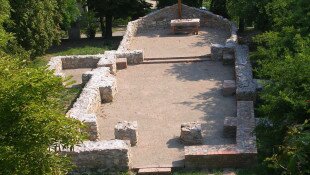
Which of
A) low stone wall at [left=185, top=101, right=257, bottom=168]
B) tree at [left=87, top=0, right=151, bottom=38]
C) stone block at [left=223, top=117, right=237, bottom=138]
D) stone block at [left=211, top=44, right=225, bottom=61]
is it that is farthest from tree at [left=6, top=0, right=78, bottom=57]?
low stone wall at [left=185, top=101, right=257, bottom=168]

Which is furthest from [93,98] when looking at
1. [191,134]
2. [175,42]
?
[175,42]

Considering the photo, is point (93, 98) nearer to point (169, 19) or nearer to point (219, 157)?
point (219, 157)

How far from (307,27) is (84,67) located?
11.2 meters

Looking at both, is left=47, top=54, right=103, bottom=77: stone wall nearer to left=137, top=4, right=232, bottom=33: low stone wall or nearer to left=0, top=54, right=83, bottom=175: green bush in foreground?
left=137, top=4, right=232, bottom=33: low stone wall

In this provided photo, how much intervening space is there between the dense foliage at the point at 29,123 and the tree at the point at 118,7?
19.2 m

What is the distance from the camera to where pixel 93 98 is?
50.6 ft

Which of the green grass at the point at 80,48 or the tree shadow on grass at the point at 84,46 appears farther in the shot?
the tree shadow on grass at the point at 84,46

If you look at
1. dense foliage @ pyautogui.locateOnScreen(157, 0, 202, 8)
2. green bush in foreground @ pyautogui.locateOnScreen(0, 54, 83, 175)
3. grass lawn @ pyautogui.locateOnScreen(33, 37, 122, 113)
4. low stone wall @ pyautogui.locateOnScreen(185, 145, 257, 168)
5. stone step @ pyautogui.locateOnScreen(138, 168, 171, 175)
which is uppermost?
dense foliage @ pyautogui.locateOnScreen(157, 0, 202, 8)

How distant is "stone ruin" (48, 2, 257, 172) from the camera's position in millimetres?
11672

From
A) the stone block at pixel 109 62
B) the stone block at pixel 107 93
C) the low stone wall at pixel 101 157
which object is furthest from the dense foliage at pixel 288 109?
the stone block at pixel 109 62

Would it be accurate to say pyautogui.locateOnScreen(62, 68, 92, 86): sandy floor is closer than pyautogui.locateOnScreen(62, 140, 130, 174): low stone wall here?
No

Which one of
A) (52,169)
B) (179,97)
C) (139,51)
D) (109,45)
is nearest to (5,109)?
(52,169)

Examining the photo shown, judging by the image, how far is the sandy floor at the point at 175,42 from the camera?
21.1 metres

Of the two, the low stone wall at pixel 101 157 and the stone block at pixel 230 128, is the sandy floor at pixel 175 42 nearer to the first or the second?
the stone block at pixel 230 128
